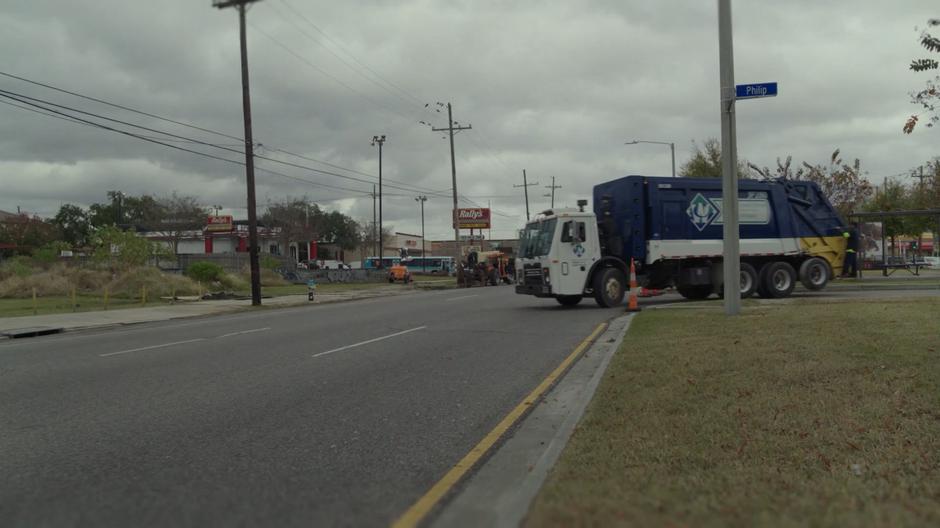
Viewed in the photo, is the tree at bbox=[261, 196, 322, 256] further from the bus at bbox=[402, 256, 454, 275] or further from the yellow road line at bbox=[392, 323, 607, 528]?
the yellow road line at bbox=[392, 323, 607, 528]

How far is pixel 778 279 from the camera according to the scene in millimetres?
20562

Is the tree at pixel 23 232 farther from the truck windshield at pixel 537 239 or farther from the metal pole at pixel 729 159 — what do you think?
the metal pole at pixel 729 159

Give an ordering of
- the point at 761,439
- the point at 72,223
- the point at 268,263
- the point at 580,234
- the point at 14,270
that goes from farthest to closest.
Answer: the point at 72,223 < the point at 268,263 < the point at 14,270 < the point at 580,234 < the point at 761,439

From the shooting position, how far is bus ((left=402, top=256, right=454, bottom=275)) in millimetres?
72750

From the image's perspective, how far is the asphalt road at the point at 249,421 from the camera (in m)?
Answer: 4.32

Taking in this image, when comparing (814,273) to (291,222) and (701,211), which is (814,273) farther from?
(291,222)

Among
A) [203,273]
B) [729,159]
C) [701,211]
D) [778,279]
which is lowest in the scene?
[778,279]

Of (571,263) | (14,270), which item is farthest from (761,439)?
(14,270)

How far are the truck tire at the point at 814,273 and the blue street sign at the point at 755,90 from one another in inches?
384

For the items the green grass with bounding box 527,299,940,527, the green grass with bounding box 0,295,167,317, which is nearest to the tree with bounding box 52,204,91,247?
the green grass with bounding box 0,295,167,317

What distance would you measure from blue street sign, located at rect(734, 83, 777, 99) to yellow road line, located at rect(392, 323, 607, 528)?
7605 mm

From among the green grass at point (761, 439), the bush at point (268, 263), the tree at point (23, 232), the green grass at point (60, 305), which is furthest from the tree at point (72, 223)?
the green grass at point (761, 439)

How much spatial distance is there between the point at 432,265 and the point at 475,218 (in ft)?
27.6

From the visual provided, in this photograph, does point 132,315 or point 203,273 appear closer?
point 132,315
